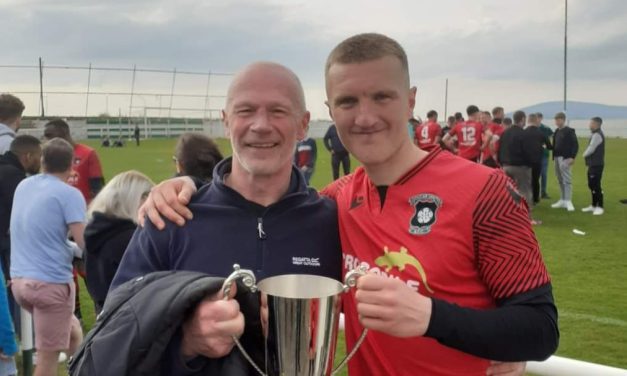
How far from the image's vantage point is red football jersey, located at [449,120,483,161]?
1334cm

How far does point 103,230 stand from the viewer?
3.62 meters

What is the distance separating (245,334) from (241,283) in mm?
194

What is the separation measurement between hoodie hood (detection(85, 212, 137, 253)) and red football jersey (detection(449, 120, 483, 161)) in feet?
35.4

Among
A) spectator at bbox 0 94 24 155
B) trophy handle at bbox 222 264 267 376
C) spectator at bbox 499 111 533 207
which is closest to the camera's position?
trophy handle at bbox 222 264 267 376

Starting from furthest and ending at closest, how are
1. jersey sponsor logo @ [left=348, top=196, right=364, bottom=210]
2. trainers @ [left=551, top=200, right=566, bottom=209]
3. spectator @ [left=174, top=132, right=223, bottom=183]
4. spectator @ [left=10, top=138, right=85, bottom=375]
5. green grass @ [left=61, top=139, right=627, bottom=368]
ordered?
1. trainers @ [left=551, top=200, right=566, bottom=209]
2. green grass @ [left=61, top=139, right=627, bottom=368]
3. spectator @ [left=10, top=138, right=85, bottom=375]
4. spectator @ [left=174, top=132, right=223, bottom=183]
5. jersey sponsor logo @ [left=348, top=196, right=364, bottom=210]

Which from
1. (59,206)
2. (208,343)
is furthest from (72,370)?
(59,206)

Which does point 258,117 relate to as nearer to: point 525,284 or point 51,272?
point 525,284

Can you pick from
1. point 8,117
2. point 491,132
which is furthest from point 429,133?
point 8,117

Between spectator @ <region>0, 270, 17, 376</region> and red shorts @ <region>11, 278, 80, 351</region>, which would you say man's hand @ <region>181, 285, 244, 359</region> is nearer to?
spectator @ <region>0, 270, 17, 376</region>

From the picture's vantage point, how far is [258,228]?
201 cm

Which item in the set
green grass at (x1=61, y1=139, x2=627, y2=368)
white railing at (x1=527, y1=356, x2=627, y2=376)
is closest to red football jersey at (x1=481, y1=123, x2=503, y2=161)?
green grass at (x1=61, y1=139, x2=627, y2=368)

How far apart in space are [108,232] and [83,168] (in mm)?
3623

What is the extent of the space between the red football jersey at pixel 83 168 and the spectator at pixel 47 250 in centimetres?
231

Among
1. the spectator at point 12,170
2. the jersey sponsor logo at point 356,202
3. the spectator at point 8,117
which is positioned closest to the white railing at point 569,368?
the jersey sponsor logo at point 356,202
